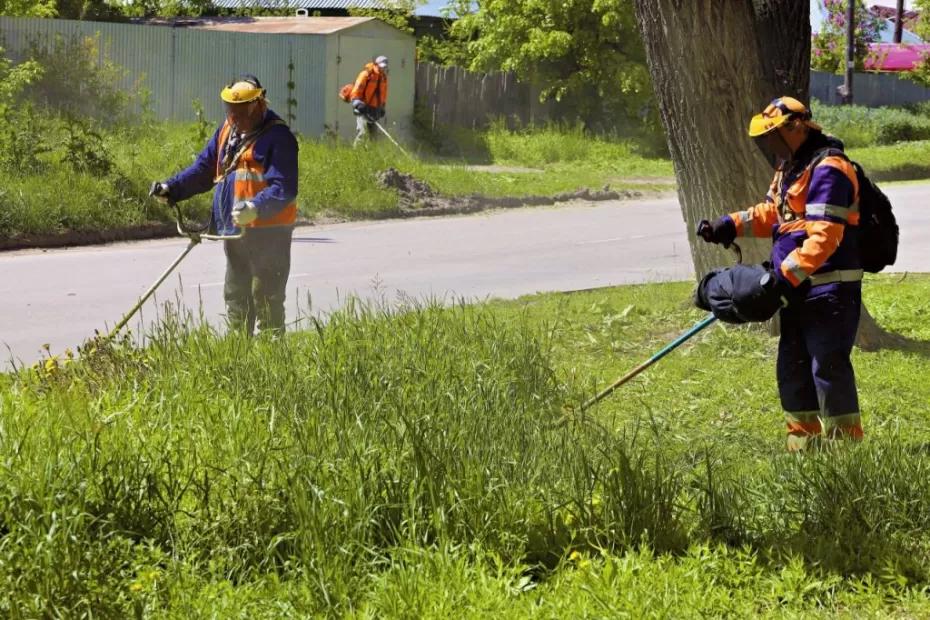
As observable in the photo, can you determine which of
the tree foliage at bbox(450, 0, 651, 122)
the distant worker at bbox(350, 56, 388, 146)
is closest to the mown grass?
the distant worker at bbox(350, 56, 388, 146)

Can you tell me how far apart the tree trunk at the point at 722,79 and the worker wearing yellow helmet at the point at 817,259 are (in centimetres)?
267

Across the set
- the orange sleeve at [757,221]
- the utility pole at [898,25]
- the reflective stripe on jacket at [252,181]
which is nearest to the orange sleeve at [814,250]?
the orange sleeve at [757,221]

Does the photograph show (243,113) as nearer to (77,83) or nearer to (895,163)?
(77,83)

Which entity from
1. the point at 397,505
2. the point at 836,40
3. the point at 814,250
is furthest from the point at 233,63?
the point at 836,40

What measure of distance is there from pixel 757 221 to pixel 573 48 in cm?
2377

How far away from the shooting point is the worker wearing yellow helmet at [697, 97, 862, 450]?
6211 millimetres

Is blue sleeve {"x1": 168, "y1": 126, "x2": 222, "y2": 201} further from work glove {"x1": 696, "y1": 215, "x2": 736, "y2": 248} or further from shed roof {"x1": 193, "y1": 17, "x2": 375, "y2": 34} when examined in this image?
shed roof {"x1": 193, "y1": 17, "x2": 375, "y2": 34}

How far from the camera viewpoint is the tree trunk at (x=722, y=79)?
359 inches

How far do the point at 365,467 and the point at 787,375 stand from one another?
249cm

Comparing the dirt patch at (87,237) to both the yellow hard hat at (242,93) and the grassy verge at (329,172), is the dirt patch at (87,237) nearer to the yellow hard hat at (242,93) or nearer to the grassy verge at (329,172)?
the grassy verge at (329,172)

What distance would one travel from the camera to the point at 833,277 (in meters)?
6.38

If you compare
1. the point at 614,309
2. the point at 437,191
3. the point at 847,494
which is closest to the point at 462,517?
the point at 847,494

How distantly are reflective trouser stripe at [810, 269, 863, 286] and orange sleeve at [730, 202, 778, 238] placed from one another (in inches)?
19.1

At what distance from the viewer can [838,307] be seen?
639cm
